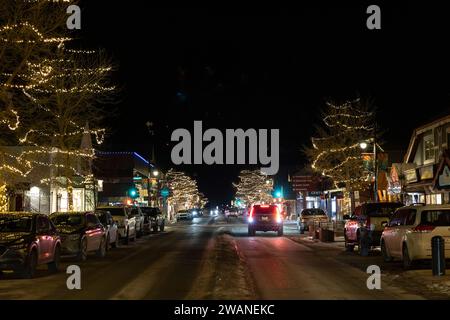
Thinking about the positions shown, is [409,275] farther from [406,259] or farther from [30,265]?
[30,265]

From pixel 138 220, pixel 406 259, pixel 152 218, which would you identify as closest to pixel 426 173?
pixel 406 259

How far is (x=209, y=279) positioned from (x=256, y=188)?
95934 millimetres

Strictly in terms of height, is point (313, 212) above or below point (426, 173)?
below

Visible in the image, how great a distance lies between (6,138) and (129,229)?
9.24 metres

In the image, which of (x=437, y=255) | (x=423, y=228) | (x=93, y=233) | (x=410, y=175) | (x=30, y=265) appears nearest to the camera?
(x=437, y=255)

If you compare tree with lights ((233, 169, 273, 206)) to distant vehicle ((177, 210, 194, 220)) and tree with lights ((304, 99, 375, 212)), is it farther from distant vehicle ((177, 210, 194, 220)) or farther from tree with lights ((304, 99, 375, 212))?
tree with lights ((304, 99, 375, 212))

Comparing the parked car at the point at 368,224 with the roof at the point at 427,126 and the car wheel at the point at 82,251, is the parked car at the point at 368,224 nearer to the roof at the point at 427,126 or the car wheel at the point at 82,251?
the roof at the point at 427,126

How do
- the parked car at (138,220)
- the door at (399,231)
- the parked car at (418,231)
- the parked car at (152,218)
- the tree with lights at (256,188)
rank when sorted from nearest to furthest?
the parked car at (418,231), the door at (399,231), the parked car at (138,220), the parked car at (152,218), the tree with lights at (256,188)

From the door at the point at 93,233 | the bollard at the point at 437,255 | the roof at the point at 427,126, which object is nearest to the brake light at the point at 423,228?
the bollard at the point at 437,255

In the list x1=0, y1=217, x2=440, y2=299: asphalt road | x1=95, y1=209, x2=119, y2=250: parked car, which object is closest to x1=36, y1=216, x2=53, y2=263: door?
x1=0, y1=217, x2=440, y2=299: asphalt road

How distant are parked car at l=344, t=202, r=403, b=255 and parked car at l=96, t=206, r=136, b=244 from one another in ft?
36.8

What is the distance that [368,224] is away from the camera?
78.4 ft

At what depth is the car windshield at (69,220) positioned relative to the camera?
22.7m

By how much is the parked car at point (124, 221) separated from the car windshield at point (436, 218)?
16.8 metres
